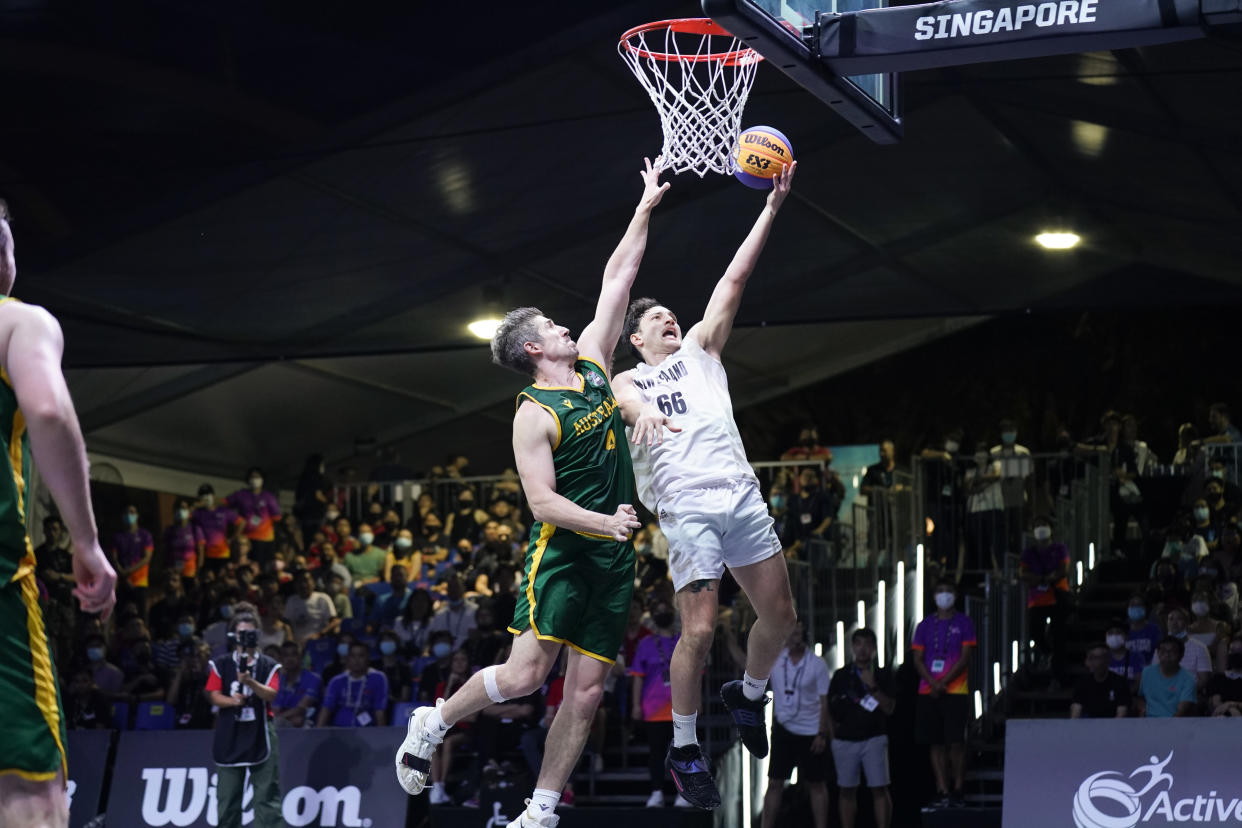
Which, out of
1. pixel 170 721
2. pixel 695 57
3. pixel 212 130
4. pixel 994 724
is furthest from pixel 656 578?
pixel 695 57

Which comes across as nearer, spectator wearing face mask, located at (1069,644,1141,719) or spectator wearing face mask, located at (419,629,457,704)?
spectator wearing face mask, located at (1069,644,1141,719)

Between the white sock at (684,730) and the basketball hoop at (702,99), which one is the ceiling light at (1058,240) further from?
the white sock at (684,730)

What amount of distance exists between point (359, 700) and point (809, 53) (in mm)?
11141

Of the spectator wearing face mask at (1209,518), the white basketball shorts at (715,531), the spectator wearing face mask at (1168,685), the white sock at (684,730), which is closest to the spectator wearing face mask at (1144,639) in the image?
the spectator wearing face mask at (1168,685)

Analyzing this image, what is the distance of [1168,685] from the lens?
14.6m

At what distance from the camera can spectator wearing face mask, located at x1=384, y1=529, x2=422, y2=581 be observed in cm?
2215

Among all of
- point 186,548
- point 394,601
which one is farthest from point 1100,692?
point 186,548

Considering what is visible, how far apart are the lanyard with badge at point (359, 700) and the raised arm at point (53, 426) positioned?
1281 centimetres

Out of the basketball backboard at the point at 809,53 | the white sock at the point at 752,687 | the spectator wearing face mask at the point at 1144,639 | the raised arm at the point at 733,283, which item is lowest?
the white sock at the point at 752,687

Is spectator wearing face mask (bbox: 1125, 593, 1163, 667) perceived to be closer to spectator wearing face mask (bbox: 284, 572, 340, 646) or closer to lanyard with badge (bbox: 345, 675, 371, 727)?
lanyard with badge (bbox: 345, 675, 371, 727)

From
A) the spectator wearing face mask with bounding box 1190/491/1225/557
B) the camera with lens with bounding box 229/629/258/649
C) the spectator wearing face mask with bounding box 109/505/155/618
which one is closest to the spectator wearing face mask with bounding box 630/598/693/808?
the camera with lens with bounding box 229/629/258/649

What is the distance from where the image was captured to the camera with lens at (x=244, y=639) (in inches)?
591

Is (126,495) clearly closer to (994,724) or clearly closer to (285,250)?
(285,250)

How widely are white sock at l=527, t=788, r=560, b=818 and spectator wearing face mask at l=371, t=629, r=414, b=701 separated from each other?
10.7 metres
